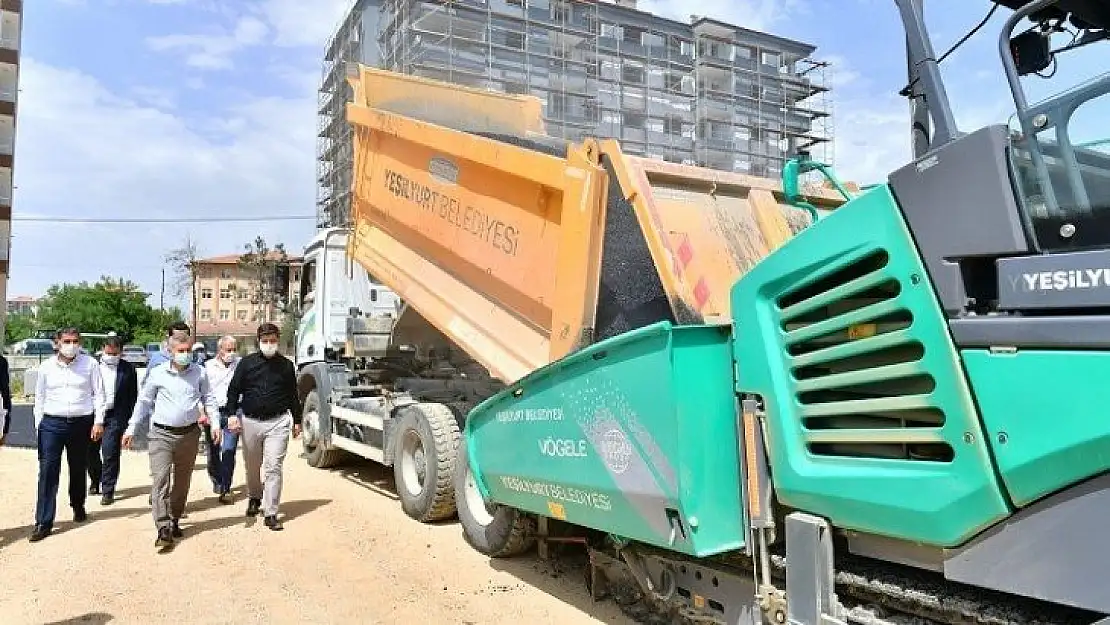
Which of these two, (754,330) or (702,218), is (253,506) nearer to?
(702,218)

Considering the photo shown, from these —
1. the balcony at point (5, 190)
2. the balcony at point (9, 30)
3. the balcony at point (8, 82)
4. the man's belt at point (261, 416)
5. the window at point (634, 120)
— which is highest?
the balcony at point (9, 30)

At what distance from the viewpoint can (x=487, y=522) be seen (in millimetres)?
5594

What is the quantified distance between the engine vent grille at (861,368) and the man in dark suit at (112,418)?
289 inches

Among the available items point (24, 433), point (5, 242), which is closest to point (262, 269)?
point (5, 242)

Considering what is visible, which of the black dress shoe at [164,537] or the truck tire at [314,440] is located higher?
the truck tire at [314,440]

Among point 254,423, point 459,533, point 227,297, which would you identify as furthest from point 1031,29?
point 227,297

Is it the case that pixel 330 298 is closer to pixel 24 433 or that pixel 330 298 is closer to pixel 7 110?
pixel 24 433

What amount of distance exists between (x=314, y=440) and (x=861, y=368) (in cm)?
789

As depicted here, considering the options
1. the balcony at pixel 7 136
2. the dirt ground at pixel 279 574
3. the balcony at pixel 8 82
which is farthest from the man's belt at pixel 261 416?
the balcony at pixel 8 82

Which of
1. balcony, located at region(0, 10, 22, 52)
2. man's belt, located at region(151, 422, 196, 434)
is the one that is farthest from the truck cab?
balcony, located at region(0, 10, 22, 52)

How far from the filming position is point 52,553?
6.07m

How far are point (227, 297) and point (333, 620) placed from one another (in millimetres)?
72627

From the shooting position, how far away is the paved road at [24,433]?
11.9m

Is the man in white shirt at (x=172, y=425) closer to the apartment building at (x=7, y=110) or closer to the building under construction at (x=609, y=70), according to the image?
the building under construction at (x=609, y=70)
